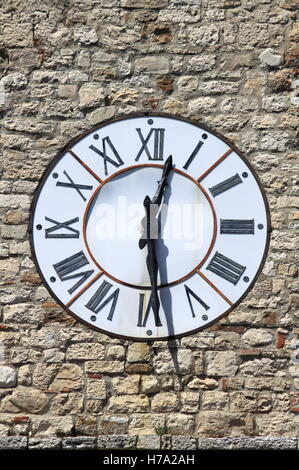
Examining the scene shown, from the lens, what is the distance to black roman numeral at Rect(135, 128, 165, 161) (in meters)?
9.72

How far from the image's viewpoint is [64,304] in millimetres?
9492

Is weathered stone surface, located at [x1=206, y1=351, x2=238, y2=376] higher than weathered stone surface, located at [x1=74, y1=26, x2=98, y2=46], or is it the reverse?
weathered stone surface, located at [x1=74, y1=26, x2=98, y2=46]

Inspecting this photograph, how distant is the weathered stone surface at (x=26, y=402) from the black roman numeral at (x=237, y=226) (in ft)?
5.20

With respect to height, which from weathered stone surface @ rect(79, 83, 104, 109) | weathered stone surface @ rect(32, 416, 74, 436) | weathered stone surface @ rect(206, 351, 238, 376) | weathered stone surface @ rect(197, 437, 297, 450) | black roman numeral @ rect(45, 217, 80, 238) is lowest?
weathered stone surface @ rect(197, 437, 297, 450)

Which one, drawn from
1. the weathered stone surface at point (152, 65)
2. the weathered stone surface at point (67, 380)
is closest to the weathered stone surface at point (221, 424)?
the weathered stone surface at point (67, 380)

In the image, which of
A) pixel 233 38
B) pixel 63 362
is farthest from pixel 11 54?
pixel 63 362

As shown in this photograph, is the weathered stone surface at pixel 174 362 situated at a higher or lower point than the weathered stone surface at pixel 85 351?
lower

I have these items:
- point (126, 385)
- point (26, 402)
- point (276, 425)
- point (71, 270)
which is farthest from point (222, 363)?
point (26, 402)

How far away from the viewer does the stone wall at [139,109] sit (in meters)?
9.35

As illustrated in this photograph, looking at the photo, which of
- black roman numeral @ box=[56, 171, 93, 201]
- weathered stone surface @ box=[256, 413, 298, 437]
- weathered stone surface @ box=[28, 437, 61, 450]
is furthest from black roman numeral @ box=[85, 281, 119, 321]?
weathered stone surface @ box=[256, 413, 298, 437]

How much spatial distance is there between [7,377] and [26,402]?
203 mm

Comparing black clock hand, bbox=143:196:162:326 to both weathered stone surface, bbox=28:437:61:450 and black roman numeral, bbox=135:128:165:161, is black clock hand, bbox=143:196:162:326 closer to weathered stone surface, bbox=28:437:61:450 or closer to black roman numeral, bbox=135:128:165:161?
black roman numeral, bbox=135:128:165:161

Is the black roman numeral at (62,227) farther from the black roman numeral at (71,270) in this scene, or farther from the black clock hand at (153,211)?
the black clock hand at (153,211)
